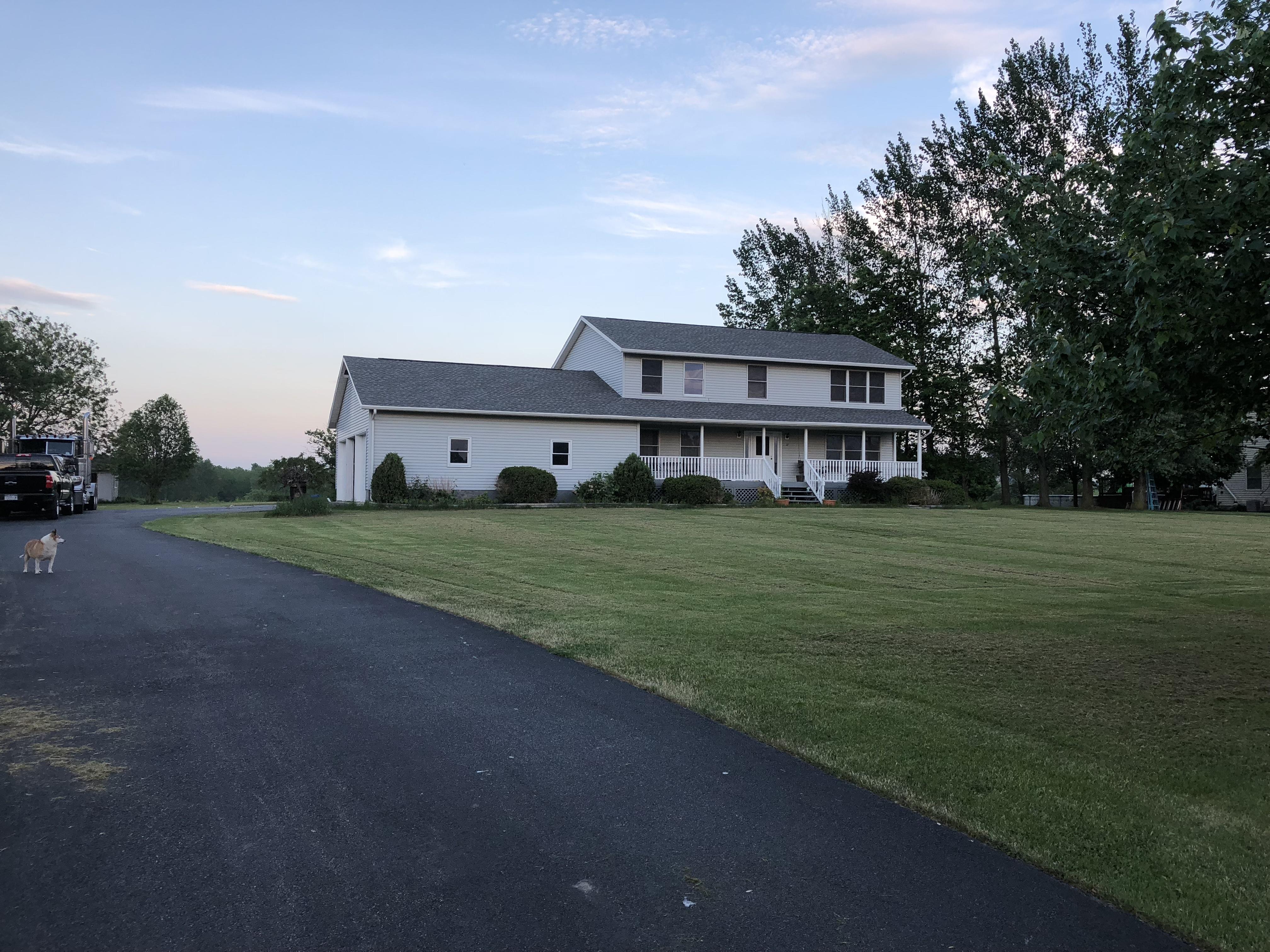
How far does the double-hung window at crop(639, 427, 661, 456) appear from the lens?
3344 centimetres

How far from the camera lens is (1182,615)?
31.2 feet

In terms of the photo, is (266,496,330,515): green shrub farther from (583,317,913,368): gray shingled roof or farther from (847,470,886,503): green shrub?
(847,470,886,503): green shrub

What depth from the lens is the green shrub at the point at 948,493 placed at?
32375mm

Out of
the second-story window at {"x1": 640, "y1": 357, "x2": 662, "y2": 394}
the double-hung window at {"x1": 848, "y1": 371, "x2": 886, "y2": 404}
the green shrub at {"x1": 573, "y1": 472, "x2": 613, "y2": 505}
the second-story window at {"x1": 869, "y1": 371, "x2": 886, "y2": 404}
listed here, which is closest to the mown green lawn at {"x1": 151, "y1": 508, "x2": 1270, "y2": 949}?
the green shrub at {"x1": 573, "y1": 472, "x2": 613, "y2": 505}

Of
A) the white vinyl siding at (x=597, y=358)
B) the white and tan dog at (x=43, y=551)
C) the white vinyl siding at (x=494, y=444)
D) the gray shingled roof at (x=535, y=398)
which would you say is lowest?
the white and tan dog at (x=43, y=551)

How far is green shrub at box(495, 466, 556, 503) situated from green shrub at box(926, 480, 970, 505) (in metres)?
15.2

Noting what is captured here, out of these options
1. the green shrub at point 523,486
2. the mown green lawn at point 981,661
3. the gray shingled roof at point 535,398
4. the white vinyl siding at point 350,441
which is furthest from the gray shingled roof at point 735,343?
the mown green lawn at point 981,661

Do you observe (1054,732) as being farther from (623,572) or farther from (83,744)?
(623,572)

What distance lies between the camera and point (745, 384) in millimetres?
34875

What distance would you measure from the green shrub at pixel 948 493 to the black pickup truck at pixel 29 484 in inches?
1176

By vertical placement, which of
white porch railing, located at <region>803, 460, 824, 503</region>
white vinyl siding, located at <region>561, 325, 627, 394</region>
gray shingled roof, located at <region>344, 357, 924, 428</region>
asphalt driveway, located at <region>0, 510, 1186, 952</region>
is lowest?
Result: asphalt driveway, located at <region>0, 510, 1186, 952</region>

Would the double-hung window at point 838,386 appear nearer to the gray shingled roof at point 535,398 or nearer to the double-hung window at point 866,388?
the double-hung window at point 866,388

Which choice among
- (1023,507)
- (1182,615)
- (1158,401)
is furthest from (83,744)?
(1023,507)

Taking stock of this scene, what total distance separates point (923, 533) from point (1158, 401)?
43.3 feet
